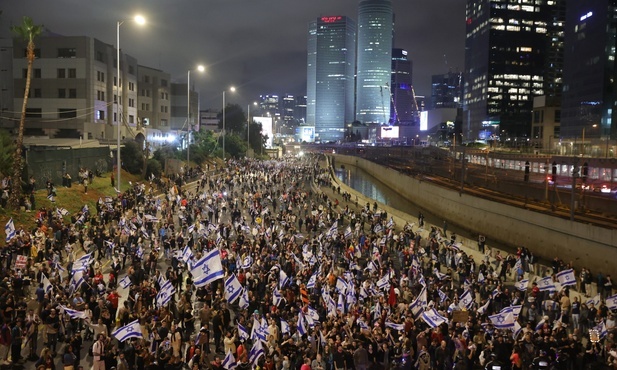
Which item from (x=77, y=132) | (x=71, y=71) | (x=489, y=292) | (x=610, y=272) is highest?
(x=71, y=71)

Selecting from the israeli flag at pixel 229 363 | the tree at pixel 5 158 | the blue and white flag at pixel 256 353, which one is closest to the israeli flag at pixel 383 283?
the blue and white flag at pixel 256 353

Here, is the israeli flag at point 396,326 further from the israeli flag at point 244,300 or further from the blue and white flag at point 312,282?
the israeli flag at point 244,300

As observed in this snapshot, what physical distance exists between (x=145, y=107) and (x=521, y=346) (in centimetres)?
8365

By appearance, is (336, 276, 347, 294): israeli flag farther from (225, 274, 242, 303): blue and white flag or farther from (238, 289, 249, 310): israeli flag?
(225, 274, 242, 303): blue and white flag

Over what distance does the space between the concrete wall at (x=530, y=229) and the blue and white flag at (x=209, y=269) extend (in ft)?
80.1

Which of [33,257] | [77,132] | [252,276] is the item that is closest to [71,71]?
[77,132]

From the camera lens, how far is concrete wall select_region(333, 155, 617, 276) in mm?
32250

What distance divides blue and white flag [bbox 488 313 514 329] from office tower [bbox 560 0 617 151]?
91.8 meters

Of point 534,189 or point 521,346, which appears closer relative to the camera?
point 521,346

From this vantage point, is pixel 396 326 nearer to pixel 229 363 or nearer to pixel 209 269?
pixel 229 363

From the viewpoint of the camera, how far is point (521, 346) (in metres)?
13.2

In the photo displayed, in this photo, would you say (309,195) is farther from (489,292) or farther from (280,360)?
(280,360)

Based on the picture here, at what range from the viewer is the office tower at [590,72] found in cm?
10431

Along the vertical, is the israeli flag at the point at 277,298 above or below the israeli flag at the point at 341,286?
below
